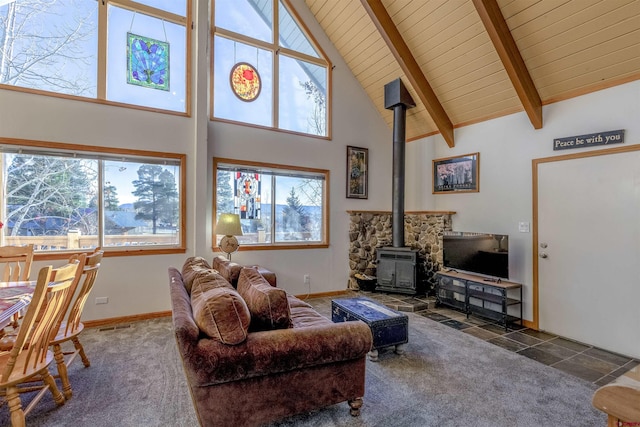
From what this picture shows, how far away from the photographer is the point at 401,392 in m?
2.40

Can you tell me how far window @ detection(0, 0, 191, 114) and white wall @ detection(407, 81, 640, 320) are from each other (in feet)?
14.3

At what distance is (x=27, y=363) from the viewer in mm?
1707

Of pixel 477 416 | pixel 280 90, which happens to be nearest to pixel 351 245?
pixel 280 90

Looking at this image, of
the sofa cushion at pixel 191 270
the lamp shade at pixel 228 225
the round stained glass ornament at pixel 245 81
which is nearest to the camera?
the sofa cushion at pixel 191 270

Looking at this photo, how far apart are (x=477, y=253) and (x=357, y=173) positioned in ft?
7.95

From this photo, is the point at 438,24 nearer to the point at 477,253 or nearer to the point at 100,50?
the point at 477,253

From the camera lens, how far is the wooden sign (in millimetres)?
3234

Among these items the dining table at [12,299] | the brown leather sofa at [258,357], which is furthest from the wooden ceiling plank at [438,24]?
the dining table at [12,299]

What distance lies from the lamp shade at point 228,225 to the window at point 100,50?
1.61 m

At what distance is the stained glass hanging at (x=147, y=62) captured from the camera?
13.3ft

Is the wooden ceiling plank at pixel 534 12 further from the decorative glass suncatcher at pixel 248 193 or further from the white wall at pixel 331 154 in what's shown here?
the decorative glass suncatcher at pixel 248 193

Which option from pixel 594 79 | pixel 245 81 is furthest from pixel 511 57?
pixel 245 81

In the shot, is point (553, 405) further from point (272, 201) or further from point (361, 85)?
point (361, 85)

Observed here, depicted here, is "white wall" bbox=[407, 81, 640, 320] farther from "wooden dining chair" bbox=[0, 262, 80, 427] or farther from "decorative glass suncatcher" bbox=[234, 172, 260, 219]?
"wooden dining chair" bbox=[0, 262, 80, 427]
